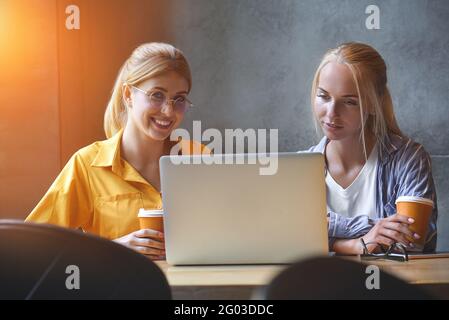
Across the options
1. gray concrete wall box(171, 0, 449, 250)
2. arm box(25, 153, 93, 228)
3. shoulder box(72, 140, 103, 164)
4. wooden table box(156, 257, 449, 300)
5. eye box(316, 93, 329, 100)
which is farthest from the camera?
gray concrete wall box(171, 0, 449, 250)

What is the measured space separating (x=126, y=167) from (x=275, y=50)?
150 centimetres

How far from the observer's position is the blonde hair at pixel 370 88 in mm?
2432

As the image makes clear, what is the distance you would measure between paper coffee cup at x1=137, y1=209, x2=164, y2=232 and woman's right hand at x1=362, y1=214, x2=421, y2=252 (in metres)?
0.56

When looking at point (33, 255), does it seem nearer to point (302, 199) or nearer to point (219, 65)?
point (302, 199)

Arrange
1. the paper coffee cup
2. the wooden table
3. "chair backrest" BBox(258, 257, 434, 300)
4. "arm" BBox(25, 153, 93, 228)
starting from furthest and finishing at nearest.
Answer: "arm" BBox(25, 153, 93, 228), the paper coffee cup, the wooden table, "chair backrest" BBox(258, 257, 434, 300)

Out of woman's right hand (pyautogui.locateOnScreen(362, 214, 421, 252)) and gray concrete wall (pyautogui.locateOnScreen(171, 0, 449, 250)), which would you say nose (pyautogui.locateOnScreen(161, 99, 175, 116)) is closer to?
woman's right hand (pyautogui.locateOnScreen(362, 214, 421, 252))

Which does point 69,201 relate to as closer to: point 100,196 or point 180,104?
point 100,196

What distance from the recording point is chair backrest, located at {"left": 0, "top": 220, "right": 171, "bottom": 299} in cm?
76

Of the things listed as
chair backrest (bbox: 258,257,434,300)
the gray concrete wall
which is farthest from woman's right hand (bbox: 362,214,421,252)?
the gray concrete wall

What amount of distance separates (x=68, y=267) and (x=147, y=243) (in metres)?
0.94

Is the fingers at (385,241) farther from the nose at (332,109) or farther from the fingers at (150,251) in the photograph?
the nose at (332,109)

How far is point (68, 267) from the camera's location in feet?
2.58

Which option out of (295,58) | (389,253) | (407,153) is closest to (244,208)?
(389,253)
